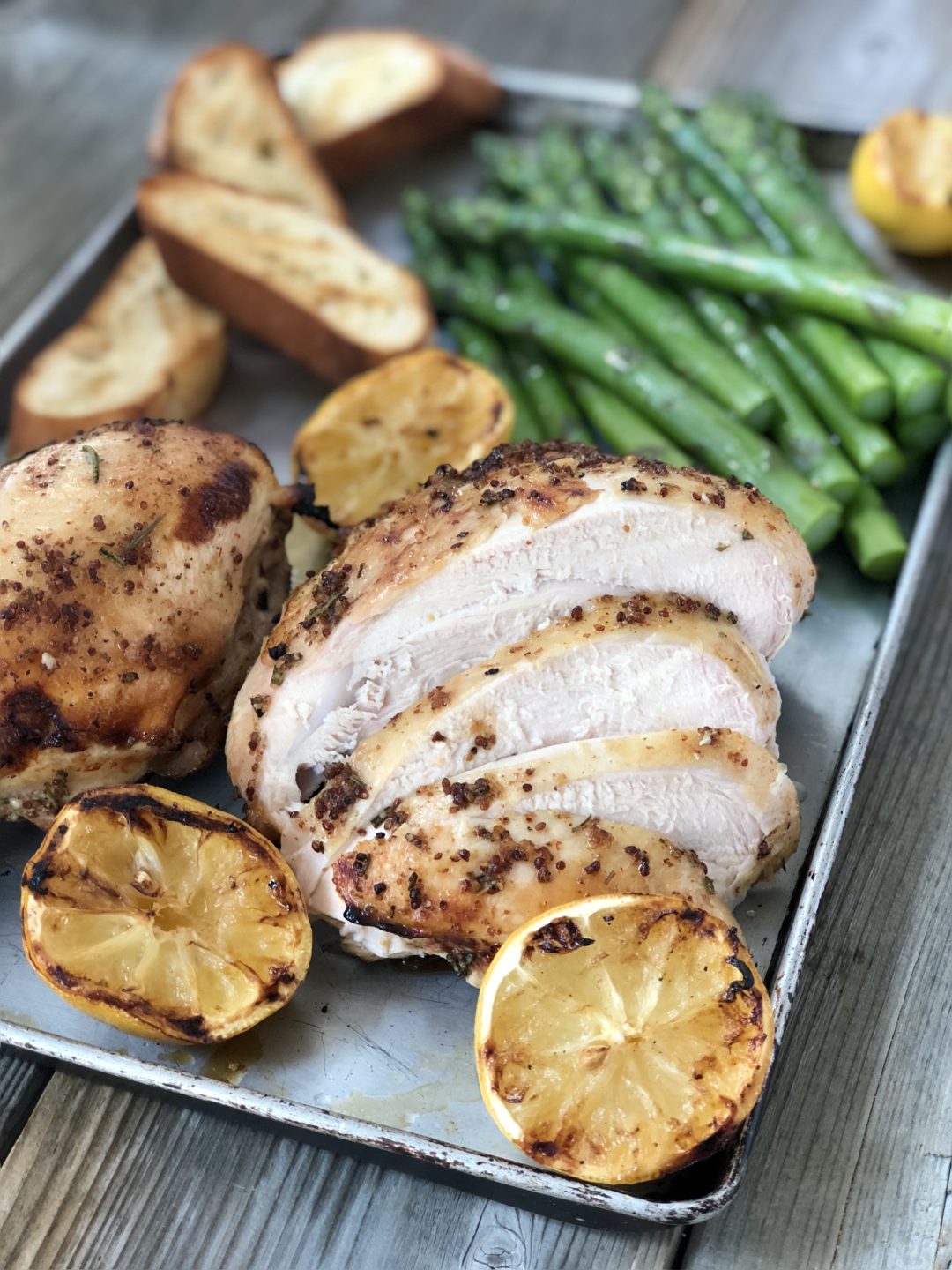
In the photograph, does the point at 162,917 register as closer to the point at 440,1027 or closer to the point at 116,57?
the point at 440,1027

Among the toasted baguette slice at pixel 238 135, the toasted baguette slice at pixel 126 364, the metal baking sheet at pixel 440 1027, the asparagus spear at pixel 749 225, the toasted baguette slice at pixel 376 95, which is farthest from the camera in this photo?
the toasted baguette slice at pixel 376 95

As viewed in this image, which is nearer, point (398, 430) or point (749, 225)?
point (398, 430)

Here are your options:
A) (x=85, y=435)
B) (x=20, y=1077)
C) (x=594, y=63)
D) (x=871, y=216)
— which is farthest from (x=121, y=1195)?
(x=594, y=63)

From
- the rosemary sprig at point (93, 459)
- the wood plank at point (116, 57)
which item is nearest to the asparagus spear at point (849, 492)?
the rosemary sprig at point (93, 459)

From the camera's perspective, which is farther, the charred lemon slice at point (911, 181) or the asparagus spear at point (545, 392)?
the charred lemon slice at point (911, 181)

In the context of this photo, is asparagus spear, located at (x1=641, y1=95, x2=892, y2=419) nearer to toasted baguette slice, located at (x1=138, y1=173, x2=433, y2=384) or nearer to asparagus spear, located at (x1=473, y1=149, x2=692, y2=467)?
asparagus spear, located at (x1=473, y1=149, x2=692, y2=467)

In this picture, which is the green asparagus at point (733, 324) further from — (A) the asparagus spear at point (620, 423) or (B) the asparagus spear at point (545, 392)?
(B) the asparagus spear at point (545, 392)

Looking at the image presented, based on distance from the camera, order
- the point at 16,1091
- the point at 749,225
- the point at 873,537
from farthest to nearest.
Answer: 1. the point at 749,225
2. the point at 873,537
3. the point at 16,1091

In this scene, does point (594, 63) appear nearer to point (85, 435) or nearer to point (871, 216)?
point (871, 216)

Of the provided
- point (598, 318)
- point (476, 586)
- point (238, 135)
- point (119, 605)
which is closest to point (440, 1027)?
point (476, 586)
